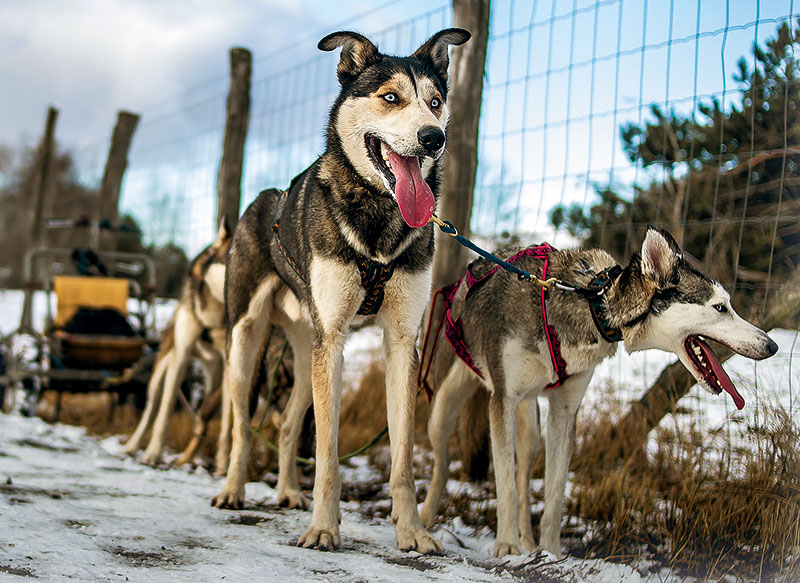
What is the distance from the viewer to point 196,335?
5.30m

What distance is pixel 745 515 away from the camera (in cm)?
278

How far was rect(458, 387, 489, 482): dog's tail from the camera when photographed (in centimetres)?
382

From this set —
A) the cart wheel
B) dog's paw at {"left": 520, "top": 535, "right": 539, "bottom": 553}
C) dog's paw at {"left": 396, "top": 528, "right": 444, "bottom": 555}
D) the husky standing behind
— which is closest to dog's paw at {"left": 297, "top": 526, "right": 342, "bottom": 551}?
Answer: dog's paw at {"left": 396, "top": 528, "right": 444, "bottom": 555}

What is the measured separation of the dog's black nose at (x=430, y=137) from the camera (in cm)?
263

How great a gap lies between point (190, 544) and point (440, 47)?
90.5 inches

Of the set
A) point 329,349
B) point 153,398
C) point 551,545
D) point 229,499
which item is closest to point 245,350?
point 229,499

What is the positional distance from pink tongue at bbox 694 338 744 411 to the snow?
2.34 feet

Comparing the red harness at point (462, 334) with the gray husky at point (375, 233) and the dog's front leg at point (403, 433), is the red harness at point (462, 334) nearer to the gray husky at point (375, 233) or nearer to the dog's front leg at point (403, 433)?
the dog's front leg at point (403, 433)

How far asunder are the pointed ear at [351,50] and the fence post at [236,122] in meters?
3.64

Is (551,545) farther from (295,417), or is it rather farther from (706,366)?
(295,417)

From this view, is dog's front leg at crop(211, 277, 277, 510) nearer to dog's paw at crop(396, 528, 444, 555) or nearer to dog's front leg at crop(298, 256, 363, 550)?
dog's front leg at crop(298, 256, 363, 550)

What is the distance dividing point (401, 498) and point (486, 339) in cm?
81

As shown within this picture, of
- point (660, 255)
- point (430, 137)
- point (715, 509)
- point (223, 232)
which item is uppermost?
point (223, 232)

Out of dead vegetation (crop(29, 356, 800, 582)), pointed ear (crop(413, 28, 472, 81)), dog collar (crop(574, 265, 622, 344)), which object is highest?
pointed ear (crop(413, 28, 472, 81))
